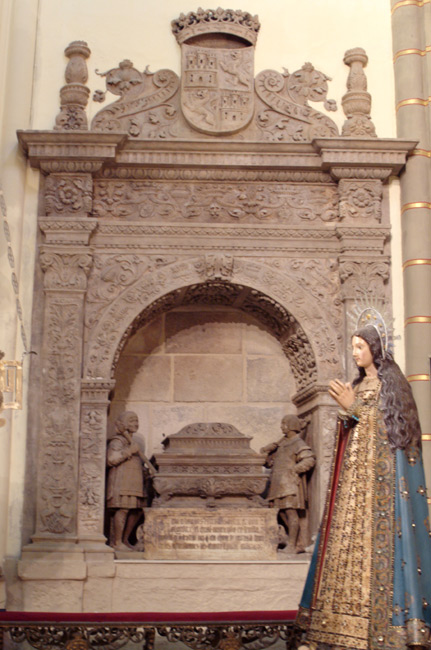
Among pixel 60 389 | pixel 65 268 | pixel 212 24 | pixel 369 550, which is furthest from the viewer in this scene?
pixel 212 24

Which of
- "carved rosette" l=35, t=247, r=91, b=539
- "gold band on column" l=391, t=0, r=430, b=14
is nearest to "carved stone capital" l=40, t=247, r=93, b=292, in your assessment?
"carved rosette" l=35, t=247, r=91, b=539

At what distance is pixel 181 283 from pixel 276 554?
2.49 m

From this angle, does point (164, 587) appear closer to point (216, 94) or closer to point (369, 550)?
point (369, 550)

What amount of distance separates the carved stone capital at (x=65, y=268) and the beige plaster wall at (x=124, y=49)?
16 cm

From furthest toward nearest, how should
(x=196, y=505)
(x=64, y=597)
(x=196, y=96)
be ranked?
(x=196, y=96), (x=196, y=505), (x=64, y=597)

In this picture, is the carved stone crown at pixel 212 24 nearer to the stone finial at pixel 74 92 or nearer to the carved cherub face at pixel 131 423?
the stone finial at pixel 74 92

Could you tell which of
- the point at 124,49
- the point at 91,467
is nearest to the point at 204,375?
the point at 91,467

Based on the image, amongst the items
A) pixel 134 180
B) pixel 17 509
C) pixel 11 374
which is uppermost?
pixel 134 180

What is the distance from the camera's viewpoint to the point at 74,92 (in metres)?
8.73

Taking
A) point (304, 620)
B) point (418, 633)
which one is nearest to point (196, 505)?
point (304, 620)

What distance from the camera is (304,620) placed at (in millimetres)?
5449

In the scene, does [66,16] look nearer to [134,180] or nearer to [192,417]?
[134,180]

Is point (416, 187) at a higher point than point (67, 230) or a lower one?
higher

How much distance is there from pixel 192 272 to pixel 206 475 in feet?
5.90
